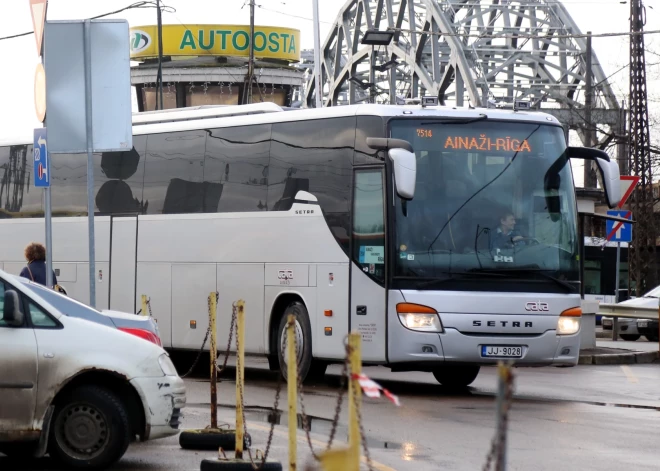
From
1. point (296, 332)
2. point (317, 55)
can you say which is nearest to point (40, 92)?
point (296, 332)

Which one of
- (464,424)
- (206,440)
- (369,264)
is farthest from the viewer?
(369,264)

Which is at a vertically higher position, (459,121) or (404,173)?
(459,121)

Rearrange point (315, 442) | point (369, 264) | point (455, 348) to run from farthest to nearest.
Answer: point (369, 264), point (455, 348), point (315, 442)

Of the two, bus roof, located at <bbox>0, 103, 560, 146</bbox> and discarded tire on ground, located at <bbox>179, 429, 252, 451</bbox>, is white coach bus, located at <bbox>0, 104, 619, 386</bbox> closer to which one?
bus roof, located at <bbox>0, 103, 560, 146</bbox>

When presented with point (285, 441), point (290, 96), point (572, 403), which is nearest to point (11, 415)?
point (285, 441)

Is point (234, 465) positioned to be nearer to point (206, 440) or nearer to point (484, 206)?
point (206, 440)

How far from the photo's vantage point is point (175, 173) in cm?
1898

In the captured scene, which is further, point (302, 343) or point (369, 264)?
point (302, 343)

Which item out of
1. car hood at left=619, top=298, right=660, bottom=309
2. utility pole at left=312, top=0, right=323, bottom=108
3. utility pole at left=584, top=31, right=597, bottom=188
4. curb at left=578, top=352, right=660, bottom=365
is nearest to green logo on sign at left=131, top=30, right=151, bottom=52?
utility pole at left=584, top=31, right=597, bottom=188

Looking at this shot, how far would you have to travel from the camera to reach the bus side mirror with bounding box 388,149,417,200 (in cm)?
1468

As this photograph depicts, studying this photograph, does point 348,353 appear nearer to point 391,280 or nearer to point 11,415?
point 11,415

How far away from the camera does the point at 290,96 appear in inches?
2320

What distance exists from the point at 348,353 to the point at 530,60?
75.2m

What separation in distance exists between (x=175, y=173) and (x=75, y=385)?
32.2ft
